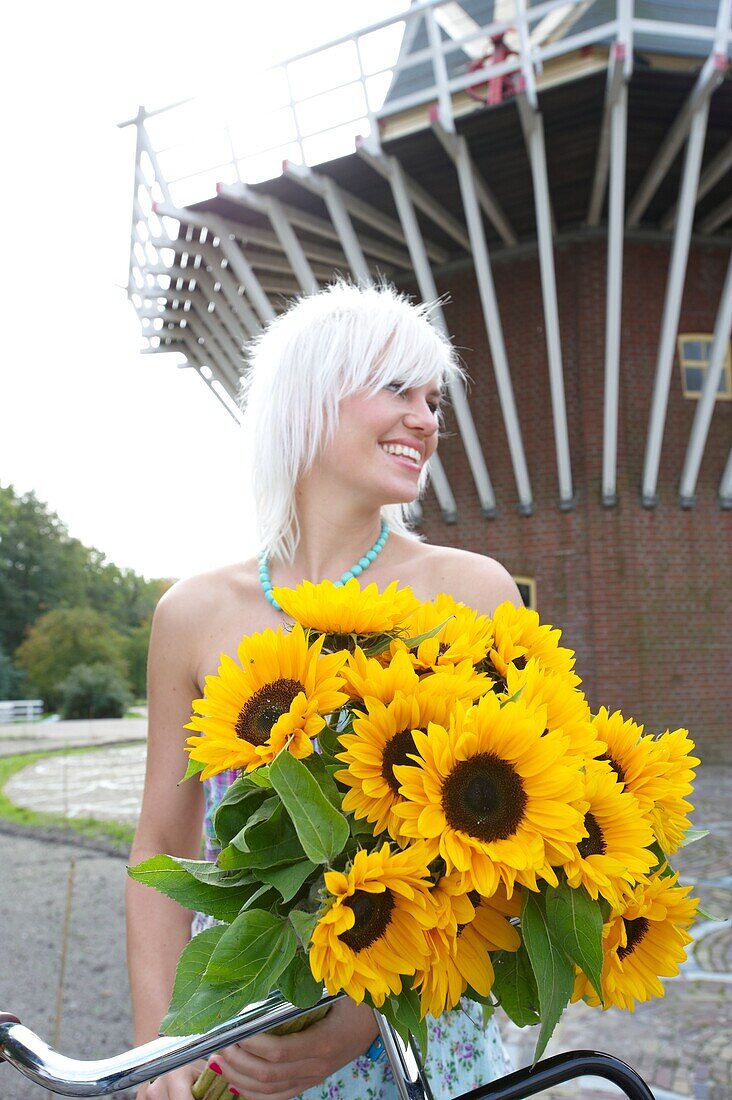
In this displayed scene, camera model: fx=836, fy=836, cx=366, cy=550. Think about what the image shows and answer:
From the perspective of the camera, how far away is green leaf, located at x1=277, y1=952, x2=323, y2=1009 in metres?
0.72

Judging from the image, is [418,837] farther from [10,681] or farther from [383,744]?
[10,681]

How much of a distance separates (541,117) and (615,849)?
1004 centimetres

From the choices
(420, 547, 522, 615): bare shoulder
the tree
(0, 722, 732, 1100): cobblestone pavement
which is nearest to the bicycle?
(420, 547, 522, 615): bare shoulder

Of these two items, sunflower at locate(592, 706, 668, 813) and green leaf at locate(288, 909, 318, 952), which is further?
sunflower at locate(592, 706, 668, 813)

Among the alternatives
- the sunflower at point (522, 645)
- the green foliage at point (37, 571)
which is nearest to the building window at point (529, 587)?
the sunflower at point (522, 645)

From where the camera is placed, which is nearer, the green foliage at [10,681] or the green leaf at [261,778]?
the green leaf at [261,778]

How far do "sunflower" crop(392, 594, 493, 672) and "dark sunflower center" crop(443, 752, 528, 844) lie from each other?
118mm

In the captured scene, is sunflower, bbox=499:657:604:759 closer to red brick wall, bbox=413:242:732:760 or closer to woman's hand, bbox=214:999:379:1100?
woman's hand, bbox=214:999:379:1100

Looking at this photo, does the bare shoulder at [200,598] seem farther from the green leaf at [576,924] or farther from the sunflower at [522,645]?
the green leaf at [576,924]

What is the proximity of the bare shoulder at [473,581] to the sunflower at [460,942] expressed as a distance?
806mm

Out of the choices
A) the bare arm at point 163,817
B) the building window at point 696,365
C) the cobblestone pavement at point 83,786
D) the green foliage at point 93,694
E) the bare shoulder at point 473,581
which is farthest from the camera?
the green foliage at point 93,694

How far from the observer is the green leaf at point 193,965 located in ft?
2.28

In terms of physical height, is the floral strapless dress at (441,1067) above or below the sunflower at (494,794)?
below

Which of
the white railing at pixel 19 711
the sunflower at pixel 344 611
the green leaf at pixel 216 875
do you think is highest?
the sunflower at pixel 344 611
